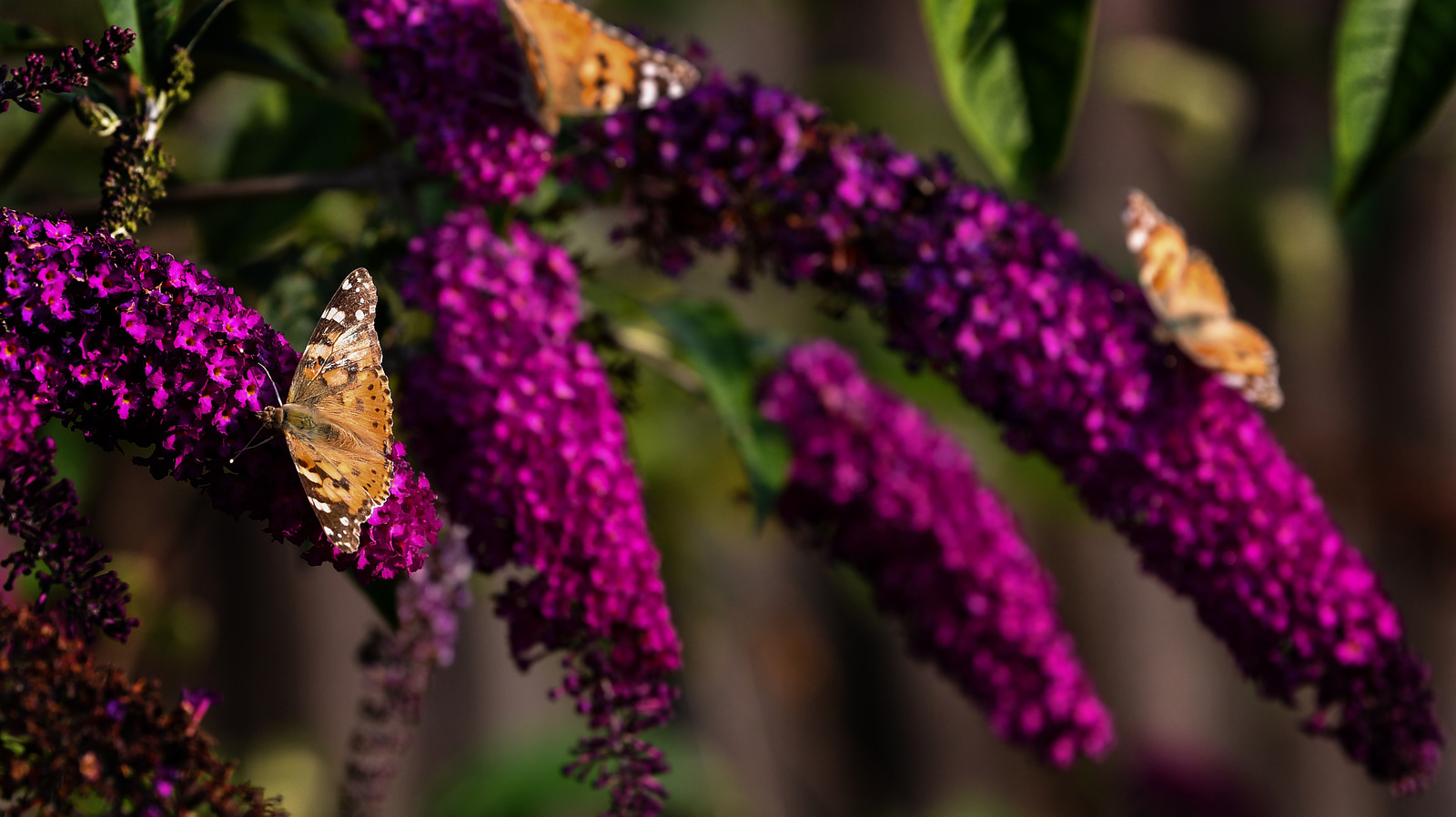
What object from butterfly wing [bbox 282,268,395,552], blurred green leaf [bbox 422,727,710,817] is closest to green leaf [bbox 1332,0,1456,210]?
butterfly wing [bbox 282,268,395,552]

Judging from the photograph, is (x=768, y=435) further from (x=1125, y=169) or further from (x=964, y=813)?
(x=1125, y=169)

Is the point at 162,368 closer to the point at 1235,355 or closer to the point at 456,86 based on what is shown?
the point at 456,86

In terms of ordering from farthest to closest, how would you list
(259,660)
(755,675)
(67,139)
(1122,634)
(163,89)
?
1. (1122,634)
2. (755,675)
3. (259,660)
4. (67,139)
5. (163,89)

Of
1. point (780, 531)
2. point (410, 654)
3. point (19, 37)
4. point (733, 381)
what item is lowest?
point (780, 531)

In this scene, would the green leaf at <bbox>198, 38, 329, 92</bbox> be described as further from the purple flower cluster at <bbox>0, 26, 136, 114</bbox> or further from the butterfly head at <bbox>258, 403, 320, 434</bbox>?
the butterfly head at <bbox>258, 403, 320, 434</bbox>

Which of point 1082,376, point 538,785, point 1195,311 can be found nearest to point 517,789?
point 538,785

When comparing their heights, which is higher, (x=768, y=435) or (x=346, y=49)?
(x=346, y=49)

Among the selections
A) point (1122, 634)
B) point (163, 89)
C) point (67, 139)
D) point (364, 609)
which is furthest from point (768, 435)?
point (1122, 634)
